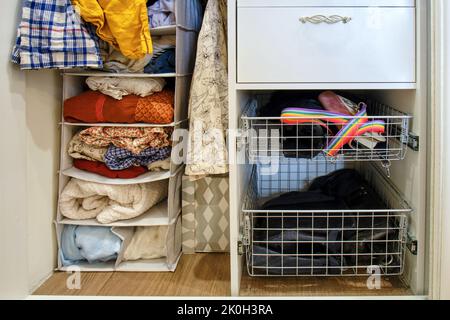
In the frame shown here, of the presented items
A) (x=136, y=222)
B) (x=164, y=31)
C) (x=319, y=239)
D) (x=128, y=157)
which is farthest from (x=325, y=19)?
(x=136, y=222)

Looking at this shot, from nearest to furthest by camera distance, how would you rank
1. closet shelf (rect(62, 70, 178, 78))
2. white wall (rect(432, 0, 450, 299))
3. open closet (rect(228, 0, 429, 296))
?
white wall (rect(432, 0, 450, 299)) → open closet (rect(228, 0, 429, 296)) → closet shelf (rect(62, 70, 178, 78))

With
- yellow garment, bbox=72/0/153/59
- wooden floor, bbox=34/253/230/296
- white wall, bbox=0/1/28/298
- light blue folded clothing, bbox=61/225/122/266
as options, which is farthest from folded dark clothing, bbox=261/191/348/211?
white wall, bbox=0/1/28/298

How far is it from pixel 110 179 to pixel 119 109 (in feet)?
0.81

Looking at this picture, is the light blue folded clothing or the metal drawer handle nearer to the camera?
the metal drawer handle

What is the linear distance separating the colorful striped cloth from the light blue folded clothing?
0.75m

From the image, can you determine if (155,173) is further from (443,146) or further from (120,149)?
(443,146)

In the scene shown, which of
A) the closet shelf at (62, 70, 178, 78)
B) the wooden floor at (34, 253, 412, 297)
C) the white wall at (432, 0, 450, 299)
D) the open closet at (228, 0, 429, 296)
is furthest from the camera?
the closet shelf at (62, 70, 178, 78)

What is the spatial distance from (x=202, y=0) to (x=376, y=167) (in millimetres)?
973

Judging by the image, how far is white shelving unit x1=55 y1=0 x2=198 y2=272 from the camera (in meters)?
1.75

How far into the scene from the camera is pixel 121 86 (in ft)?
5.82

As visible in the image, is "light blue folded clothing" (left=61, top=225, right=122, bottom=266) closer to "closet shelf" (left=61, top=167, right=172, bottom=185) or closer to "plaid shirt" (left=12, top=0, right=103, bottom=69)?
"closet shelf" (left=61, top=167, right=172, bottom=185)

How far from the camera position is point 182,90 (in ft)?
5.96
